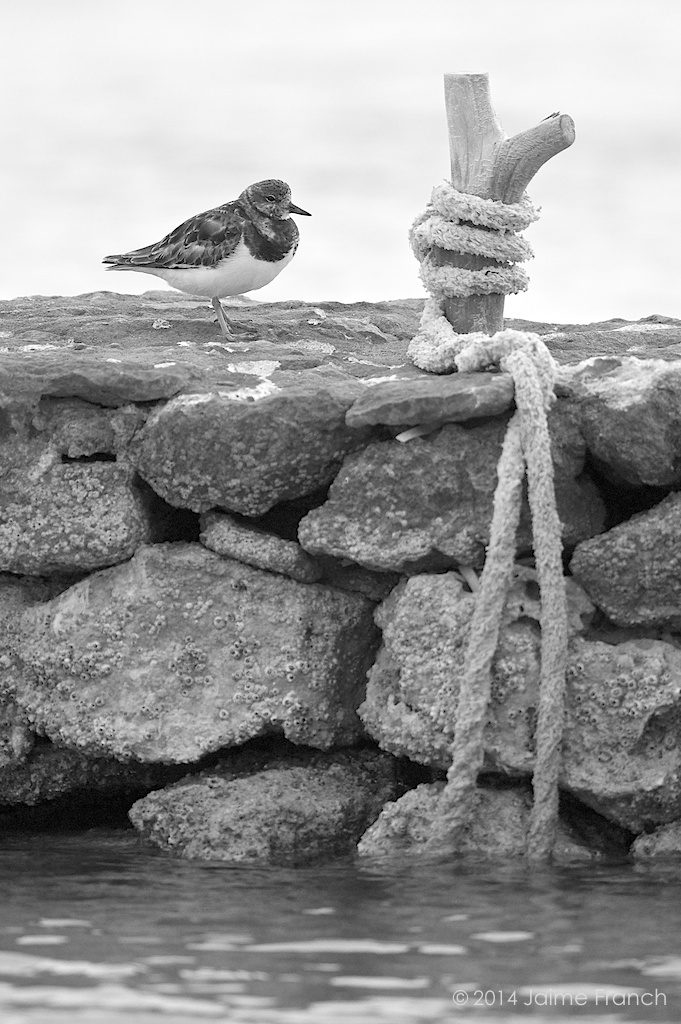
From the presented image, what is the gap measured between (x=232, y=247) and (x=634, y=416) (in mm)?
2220

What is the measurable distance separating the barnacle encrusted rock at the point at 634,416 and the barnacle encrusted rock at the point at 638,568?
0.54 feet

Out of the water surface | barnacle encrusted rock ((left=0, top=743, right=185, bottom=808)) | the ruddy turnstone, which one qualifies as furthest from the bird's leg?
the water surface

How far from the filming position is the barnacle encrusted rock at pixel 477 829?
17.8 ft

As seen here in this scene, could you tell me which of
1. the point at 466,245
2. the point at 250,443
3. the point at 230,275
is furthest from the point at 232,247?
the point at 250,443

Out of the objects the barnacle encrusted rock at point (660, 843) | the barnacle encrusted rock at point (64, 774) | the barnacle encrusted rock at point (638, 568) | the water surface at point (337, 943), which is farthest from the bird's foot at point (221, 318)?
the barnacle encrusted rock at point (660, 843)

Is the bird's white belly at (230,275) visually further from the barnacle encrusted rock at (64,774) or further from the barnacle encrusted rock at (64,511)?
the barnacle encrusted rock at (64,774)

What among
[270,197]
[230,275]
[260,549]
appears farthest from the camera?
[270,197]

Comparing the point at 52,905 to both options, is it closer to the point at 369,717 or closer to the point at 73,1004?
the point at 73,1004

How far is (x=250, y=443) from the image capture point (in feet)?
18.1

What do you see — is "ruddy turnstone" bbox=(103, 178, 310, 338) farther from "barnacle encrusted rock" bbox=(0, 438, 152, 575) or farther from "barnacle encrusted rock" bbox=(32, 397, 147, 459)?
"barnacle encrusted rock" bbox=(0, 438, 152, 575)

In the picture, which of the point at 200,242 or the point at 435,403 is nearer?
the point at 435,403

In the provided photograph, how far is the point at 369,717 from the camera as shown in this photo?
18.5 ft

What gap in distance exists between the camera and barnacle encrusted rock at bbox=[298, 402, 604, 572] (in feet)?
17.9

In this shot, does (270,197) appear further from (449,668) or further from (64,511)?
(449,668)
